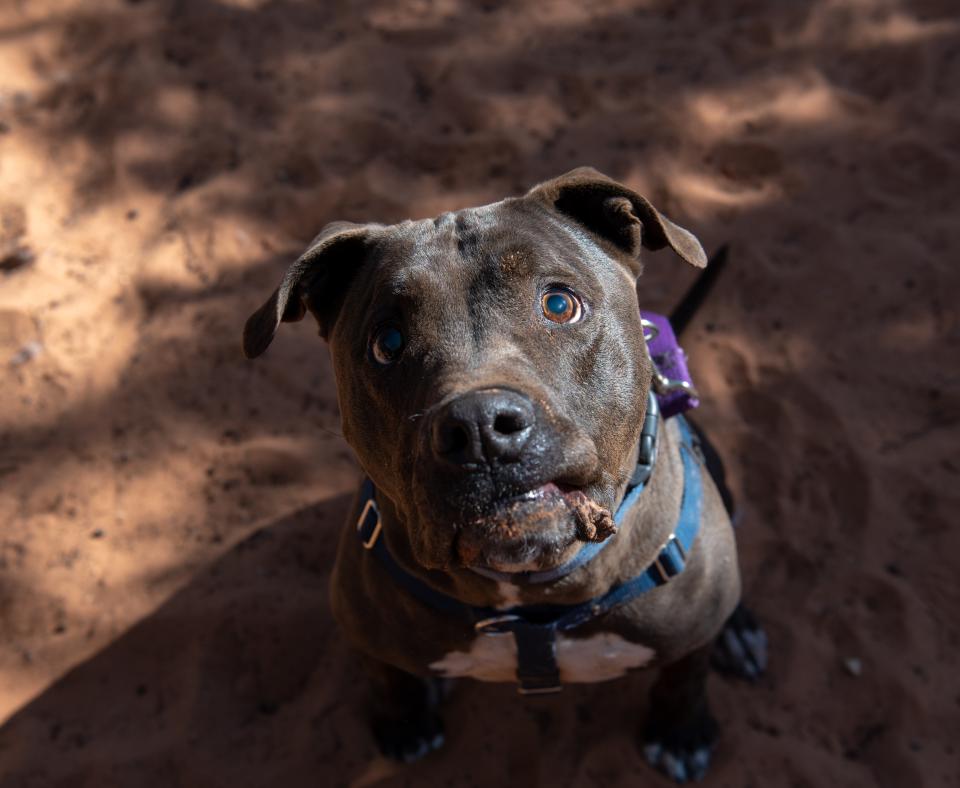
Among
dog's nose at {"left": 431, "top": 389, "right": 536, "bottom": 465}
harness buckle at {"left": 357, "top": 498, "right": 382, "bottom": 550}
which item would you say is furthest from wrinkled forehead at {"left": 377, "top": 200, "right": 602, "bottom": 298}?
harness buckle at {"left": 357, "top": 498, "right": 382, "bottom": 550}

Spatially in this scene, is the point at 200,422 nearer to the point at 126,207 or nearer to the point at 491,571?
the point at 126,207

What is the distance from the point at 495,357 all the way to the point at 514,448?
0.91ft

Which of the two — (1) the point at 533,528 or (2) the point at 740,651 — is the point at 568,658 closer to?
(1) the point at 533,528

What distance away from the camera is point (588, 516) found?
2.19 m

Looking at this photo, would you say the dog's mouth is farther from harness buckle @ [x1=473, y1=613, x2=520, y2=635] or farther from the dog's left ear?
the dog's left ear

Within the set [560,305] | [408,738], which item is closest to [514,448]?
[560,305]

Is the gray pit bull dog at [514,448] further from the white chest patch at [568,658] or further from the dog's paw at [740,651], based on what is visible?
the dog's paw at [740,651]

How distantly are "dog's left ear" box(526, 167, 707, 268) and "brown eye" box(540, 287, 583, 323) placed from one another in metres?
0.34

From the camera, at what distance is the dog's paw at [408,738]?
339 centimetres

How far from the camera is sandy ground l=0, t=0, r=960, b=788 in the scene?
3.49 metres

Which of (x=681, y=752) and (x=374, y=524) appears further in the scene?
(x=681, y=752)

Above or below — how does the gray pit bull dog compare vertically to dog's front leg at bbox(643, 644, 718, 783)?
above

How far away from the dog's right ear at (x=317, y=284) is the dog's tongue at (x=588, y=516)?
87 cm

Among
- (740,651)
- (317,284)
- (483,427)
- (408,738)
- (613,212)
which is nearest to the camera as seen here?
(483,427)
